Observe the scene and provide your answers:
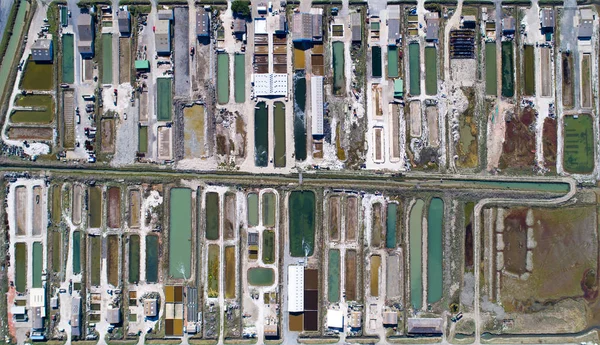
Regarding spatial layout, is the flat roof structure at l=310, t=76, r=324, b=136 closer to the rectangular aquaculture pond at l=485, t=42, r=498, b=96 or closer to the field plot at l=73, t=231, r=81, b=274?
the rectangular aquaculture pond at l=485, t=42, r=498, b=96

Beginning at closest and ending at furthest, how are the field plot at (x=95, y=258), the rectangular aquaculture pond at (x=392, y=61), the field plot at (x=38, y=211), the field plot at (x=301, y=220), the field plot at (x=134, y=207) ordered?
1. the field plot at (x=38, y=211)
2. the field plot at (x=95, y=258)
3. the field plot at (x=134, y=207)
4. the field plot at (x=301, y=220)
5. the rectangular aquaculture pond at (x=392, y=61)

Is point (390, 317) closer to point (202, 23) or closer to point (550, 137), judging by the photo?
point (550, 137)

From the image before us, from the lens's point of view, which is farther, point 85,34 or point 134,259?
point 134,259

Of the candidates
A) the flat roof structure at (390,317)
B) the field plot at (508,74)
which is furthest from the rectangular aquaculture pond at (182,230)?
the field plot at (508,74)

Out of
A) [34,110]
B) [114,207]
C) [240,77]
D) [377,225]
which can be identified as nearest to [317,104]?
[240,77]

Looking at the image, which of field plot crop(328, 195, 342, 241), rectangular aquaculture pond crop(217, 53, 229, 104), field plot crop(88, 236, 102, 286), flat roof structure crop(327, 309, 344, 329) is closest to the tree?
rectangular aquaculture pond crop(217, 53, 229, 104)

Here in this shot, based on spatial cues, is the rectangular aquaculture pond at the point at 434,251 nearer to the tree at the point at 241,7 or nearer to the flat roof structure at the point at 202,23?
the tree at the point at 241,7
